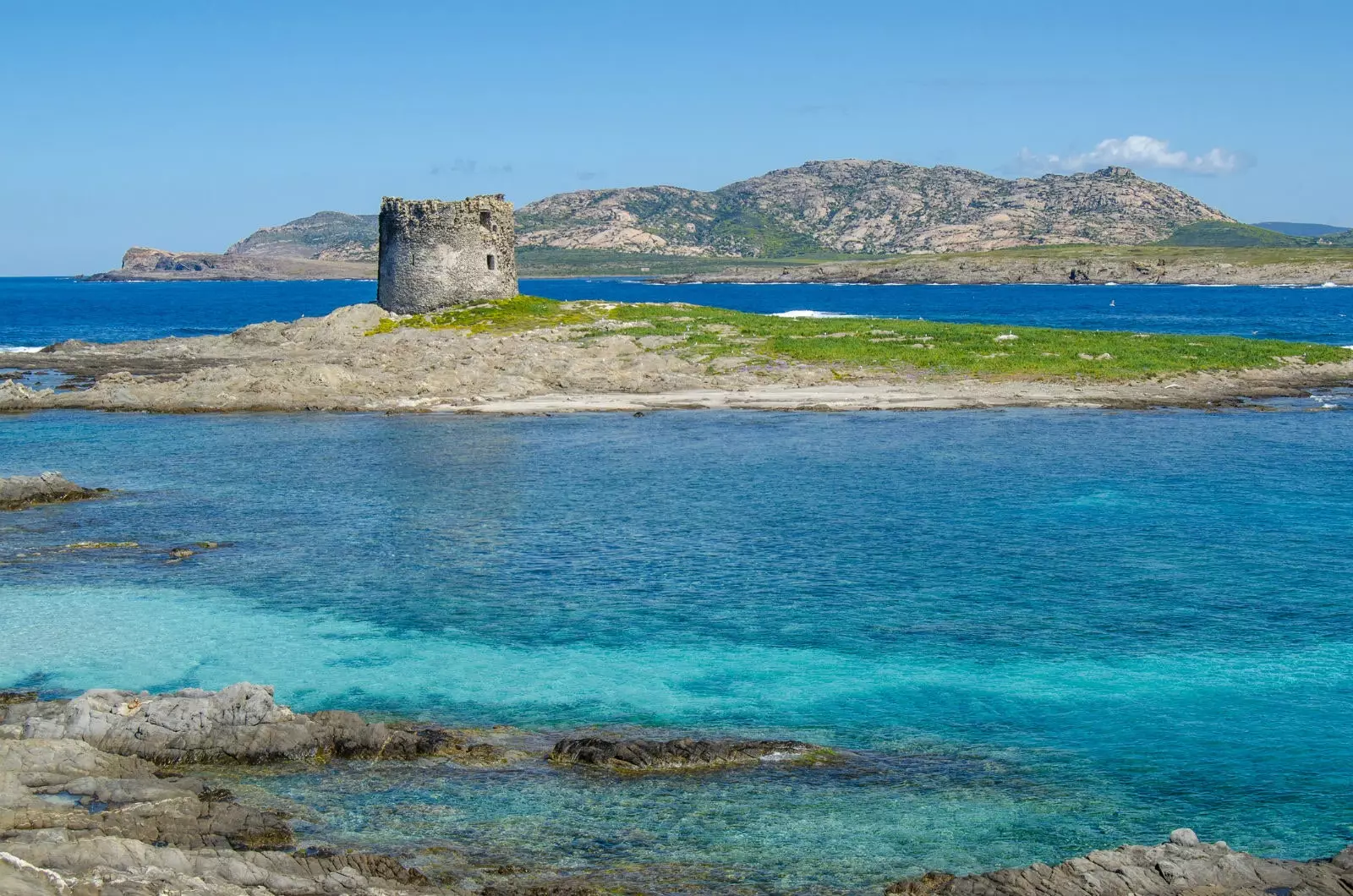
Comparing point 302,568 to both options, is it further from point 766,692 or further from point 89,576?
point 766,692

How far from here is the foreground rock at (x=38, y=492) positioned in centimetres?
3105

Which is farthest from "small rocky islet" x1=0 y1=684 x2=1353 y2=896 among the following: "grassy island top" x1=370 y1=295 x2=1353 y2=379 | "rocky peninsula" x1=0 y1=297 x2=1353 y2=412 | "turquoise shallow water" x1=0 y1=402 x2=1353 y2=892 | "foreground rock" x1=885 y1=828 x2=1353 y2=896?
"grassy island top" x1=370 y1=295 x2=1353 y2=379

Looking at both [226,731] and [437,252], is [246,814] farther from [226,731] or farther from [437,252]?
[437,252]

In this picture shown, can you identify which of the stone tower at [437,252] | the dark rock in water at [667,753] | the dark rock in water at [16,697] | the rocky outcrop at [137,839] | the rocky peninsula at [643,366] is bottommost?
the dark rock in water at [16,697]

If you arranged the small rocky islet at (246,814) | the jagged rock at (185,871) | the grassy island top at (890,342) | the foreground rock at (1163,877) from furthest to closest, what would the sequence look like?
the grassy island top at (890,342), the foreground rock at (1163,877), the small rocky islet at (246,814), the jagged rock at (185,871)

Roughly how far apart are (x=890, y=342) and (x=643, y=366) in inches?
475

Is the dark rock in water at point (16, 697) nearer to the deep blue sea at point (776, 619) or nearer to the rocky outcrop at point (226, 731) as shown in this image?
the deep blue sea at point (776, 619)

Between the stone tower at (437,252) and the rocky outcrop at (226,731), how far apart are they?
4739 cm

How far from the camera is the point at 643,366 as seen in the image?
5481 cm

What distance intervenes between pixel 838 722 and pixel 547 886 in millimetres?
6296

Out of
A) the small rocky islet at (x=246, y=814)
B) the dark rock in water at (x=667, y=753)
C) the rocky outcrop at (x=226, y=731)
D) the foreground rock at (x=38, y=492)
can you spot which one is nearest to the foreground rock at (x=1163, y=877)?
the small rocky islet at (x=246, y=814)

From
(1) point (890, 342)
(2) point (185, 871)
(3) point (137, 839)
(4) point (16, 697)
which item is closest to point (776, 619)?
(4) point (16, 697)

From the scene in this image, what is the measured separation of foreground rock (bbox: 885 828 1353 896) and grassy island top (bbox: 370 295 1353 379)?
1670 inches

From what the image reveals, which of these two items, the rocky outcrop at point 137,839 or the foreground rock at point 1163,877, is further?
the foreground rock at point 1163,877
